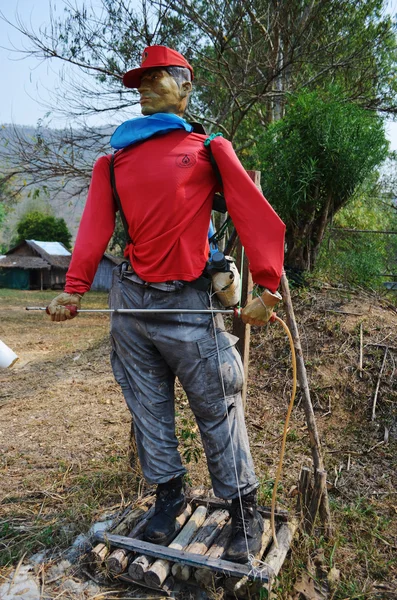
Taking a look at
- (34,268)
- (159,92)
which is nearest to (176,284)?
(159,92)

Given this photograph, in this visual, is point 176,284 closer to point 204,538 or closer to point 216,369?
point 216,369

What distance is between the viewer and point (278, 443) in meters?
3.85

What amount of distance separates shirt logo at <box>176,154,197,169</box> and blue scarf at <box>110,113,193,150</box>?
0.52 feet

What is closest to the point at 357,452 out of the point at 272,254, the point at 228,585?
the point at 228,585

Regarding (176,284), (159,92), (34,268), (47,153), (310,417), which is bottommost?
(34,268)

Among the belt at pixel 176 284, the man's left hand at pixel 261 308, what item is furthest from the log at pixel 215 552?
the belt at pixel 176 284

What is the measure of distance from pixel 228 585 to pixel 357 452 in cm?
184

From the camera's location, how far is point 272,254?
2230 mm

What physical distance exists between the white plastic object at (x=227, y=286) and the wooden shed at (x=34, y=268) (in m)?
26.1

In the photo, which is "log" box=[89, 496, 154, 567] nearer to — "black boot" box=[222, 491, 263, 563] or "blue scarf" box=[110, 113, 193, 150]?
"black boot" box=[222, 491, 263, 563]

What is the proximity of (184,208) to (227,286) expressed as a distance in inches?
16.3

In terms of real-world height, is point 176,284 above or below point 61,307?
above

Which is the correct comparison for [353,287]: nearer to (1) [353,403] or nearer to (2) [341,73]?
(1) [353,403]

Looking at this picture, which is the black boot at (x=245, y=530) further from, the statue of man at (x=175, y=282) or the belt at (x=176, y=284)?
the belt at (x=176, y=284)
